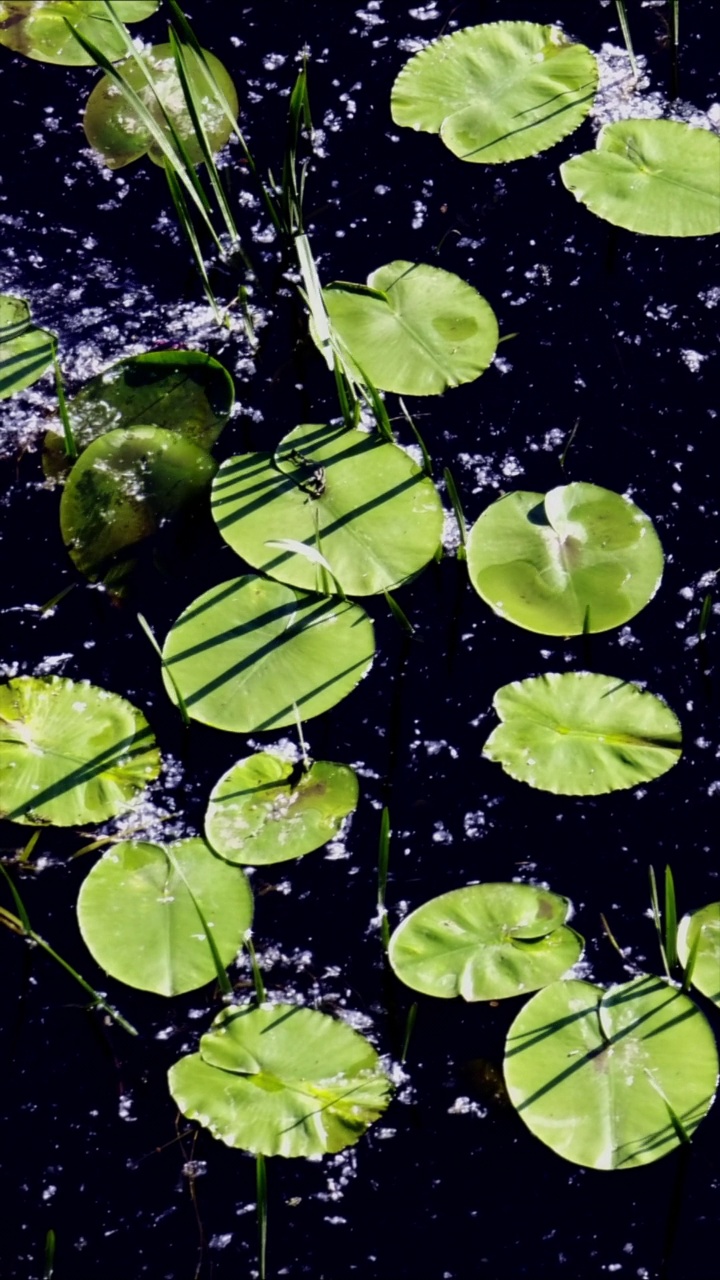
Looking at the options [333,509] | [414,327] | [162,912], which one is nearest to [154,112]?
[414,327]

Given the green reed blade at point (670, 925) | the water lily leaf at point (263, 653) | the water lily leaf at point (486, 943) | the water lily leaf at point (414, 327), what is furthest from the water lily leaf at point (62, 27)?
the green reed blade at point (670, 925)

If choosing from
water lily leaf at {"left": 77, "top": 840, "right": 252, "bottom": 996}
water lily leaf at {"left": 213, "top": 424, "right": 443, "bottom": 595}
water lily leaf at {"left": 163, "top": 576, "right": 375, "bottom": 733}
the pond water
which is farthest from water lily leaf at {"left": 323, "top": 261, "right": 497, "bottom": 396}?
water lily leaf at {"left": 77, "top": 840, "right": 252, "bottom": 996}

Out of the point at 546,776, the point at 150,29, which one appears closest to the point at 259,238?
the point at 150,29

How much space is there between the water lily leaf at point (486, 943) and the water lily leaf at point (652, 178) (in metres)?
1.26

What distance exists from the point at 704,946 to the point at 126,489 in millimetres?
1076

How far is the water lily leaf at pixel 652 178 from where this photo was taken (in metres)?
2.42

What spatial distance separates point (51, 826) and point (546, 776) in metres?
0.67

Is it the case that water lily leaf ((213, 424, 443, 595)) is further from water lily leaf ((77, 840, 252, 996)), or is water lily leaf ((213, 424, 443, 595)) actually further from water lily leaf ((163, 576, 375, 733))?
water lily leaf ((77, 840, 252, 996))

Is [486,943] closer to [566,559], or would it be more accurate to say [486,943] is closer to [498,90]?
[566,559]

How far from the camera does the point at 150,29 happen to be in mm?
2693

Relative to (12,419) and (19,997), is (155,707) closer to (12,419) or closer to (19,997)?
(19,997)

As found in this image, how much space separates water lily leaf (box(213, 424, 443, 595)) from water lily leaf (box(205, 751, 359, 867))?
0.29 metres

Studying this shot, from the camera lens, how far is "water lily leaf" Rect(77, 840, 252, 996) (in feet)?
5.67

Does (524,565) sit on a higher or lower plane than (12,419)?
lower
